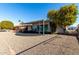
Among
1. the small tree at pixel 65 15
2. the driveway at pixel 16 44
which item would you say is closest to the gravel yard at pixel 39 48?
the driveway at pixel 16 44

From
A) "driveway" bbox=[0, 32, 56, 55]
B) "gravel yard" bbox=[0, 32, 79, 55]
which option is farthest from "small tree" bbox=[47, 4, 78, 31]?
"gravel yard" bbox=[0, 32, 79, 55]

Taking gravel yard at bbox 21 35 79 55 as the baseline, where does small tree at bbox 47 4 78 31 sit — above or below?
above

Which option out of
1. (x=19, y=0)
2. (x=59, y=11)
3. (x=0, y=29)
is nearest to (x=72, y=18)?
(x=59, y=11)

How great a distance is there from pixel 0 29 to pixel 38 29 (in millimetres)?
13279

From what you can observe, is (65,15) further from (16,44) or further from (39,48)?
(39,48)

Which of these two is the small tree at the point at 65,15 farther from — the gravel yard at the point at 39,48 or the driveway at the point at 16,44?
the gravel yard at the point at 39,48

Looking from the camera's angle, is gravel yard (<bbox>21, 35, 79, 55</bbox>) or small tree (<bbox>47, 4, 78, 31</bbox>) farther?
small tree (<bbox>47, 4, 78, 31</bbox>)

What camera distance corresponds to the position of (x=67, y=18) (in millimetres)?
17250

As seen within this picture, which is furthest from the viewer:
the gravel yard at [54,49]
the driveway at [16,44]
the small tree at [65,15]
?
the small tree at [65,15]

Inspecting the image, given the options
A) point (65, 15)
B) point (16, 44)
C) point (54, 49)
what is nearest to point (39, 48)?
point (54, 49)

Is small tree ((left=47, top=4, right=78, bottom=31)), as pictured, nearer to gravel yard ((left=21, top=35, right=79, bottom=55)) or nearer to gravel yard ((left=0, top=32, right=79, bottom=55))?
gravel yard ((left=0, top=32, right=79, bottom=55))

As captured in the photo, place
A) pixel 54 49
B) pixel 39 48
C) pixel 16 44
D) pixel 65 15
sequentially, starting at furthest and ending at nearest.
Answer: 1. pixel 65 15
2. pixel 16 44
3. pixel 39 48
4. pixel 54 49

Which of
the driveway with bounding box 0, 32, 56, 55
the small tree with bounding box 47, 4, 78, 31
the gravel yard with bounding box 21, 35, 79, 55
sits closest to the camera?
the gravel yard with bounding box 21, 35, 79, 55
